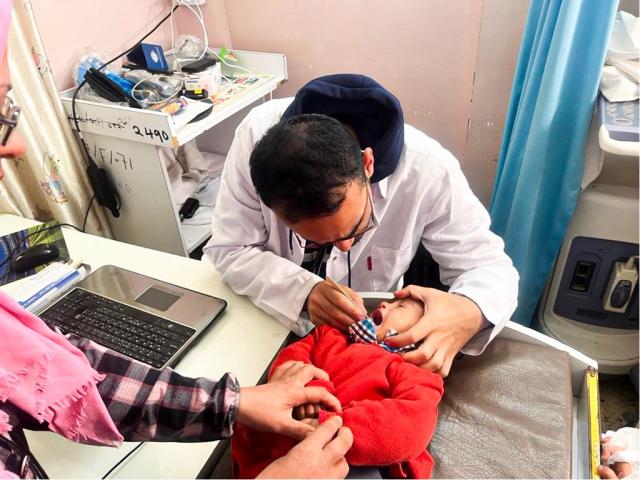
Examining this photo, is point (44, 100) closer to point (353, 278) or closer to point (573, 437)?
point (353, 278)

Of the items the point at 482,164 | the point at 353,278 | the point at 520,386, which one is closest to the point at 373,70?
the point at 482,164

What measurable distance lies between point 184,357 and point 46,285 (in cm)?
38

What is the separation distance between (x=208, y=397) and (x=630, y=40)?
151 centimetres

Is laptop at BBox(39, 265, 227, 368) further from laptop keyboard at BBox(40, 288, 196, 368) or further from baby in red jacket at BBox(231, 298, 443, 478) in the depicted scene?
baby in red jacket at BBox(231, 298, 443, 478)

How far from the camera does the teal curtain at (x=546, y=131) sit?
51.3 inches

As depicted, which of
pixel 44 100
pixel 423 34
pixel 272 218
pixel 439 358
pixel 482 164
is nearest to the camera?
pixel 439 358

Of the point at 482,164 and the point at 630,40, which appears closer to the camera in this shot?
the point at 630,40

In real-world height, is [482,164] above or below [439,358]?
below

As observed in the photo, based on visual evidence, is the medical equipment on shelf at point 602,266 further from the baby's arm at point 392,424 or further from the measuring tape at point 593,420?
the baby's arm at point 392,424

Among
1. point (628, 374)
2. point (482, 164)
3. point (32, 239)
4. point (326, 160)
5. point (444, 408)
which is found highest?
point (326, 160)

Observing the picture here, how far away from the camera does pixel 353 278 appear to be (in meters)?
1.24

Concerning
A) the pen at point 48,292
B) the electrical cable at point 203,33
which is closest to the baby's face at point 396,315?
the pen at point 48,292

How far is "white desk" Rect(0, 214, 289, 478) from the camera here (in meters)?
0.72

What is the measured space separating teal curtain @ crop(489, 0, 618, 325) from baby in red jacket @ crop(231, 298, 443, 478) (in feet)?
2.92
